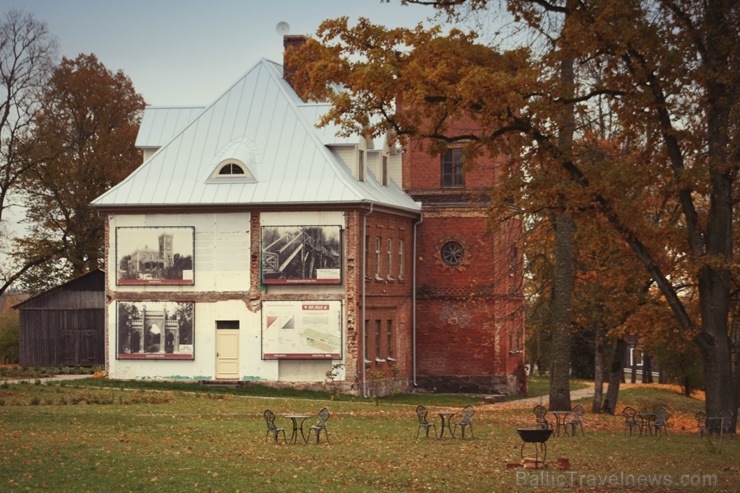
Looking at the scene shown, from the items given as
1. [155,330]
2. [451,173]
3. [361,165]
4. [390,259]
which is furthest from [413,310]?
[155,330]

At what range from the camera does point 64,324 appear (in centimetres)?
5312

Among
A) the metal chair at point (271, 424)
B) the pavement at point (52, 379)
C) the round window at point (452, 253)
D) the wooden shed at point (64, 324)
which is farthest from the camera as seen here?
the wooden shed at point (64, 324)

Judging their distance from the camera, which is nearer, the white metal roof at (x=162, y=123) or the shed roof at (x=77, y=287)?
the white metal roof at (x=162, y=123)

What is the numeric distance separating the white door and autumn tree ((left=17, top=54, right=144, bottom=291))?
741 inches

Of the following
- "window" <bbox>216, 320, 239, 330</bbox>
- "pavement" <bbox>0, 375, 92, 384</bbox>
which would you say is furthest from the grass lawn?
"window" <bbox>216, 320, 239, 330</bbox>

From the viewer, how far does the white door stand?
142ft

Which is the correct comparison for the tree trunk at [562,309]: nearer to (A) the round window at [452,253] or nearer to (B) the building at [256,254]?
(B) the building at [256,254]

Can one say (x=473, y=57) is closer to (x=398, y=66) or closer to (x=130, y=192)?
(x=398, y=66)

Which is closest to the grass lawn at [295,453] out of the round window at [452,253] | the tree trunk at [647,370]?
the round window at [452,253]

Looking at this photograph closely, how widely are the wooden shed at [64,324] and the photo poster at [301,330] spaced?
12.5 meters

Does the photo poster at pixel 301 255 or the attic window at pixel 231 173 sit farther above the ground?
the attic window at pixel 231 173

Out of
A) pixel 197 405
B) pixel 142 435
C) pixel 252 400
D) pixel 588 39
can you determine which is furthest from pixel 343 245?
pixel 588 39

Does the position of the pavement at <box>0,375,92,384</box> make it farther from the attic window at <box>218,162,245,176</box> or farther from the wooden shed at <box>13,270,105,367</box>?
the attic window at <box>218,162,245,176</box>

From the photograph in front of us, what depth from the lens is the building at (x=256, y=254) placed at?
4291 cm
